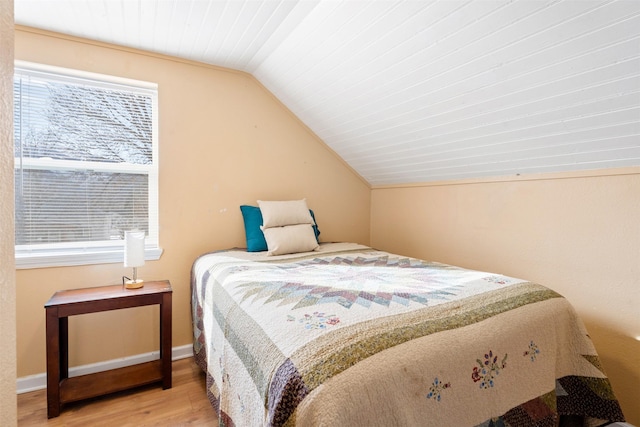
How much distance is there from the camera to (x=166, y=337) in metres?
1.94

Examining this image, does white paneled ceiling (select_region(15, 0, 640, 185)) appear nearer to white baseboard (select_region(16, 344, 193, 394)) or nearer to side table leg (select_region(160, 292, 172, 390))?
side table leg (select_region(160, 292, 172, 390))

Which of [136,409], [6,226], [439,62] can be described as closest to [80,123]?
[136,409]

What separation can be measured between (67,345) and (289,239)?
155cm

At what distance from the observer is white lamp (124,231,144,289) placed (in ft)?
6.38

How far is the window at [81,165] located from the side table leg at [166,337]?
486mm

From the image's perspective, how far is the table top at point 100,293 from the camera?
174cm

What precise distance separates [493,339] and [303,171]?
7.02 ft

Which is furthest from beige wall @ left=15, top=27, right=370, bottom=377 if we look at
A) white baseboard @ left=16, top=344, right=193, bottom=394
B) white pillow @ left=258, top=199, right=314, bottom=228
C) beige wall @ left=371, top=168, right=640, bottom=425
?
beige wall @ left=371, top=168, right=640, bottom=425

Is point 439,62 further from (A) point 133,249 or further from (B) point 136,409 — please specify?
(B) point 136,409

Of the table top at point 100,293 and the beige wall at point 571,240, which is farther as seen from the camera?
the table top at point 100,293

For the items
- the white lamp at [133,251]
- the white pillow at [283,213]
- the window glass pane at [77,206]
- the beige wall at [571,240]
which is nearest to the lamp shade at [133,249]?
the white lamp at [133,251]

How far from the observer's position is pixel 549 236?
6.33 feet

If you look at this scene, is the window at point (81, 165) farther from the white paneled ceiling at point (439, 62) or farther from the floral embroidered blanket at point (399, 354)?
the floral embroidered blanket at point (399, 354)

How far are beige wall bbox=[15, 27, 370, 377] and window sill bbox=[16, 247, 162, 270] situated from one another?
4 cm
